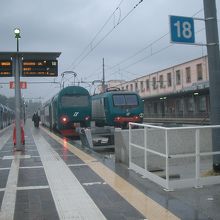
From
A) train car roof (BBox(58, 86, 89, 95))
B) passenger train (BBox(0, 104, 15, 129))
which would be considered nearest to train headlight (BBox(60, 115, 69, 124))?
train car roof (BBox(58, 86, 89, 95))

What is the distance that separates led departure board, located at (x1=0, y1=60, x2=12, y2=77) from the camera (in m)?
15.9

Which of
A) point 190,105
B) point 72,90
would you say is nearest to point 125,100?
point 72,90

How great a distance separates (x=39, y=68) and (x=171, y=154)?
8.56 metres

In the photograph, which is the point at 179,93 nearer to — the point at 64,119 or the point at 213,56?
the point at 64,119

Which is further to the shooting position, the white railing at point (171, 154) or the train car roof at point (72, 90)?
the train car roof at point (72, 90)

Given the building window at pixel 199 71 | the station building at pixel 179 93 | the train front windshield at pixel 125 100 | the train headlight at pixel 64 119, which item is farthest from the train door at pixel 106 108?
the building window at pixel 199 71

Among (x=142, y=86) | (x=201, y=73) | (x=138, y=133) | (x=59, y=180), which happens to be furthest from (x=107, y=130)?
(x=142, y=86)

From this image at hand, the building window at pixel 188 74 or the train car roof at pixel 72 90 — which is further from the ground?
the building window at pixel 188 74

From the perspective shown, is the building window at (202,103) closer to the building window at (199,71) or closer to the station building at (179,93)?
the station building at (179,93)

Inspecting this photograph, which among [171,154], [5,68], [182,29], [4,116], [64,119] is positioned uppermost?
[5,68]

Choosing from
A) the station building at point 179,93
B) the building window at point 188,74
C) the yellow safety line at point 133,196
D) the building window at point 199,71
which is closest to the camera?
Result: the yellow safety line at point 133,196

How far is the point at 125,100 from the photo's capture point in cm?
2781

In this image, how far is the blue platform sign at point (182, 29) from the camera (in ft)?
28.9

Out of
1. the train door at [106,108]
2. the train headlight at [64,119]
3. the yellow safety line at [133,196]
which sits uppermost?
the train door at [106,108]
